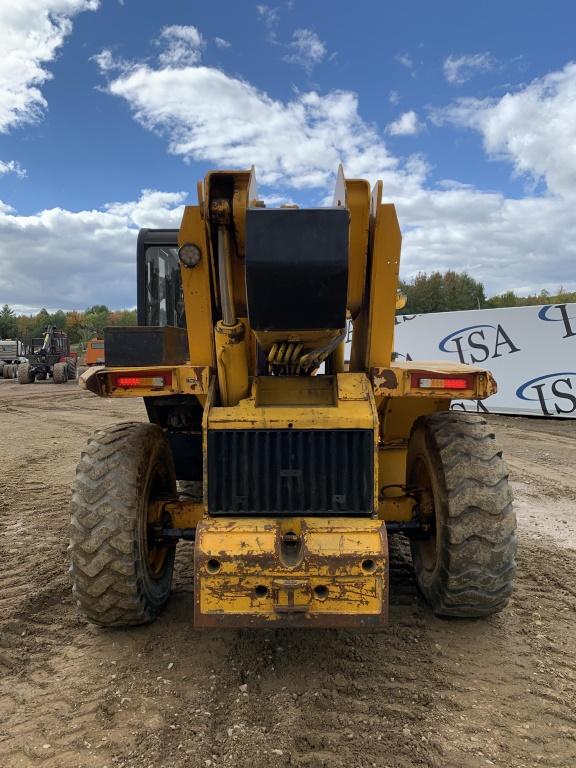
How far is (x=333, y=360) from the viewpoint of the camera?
375cm

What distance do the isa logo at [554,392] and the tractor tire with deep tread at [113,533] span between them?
435 inches

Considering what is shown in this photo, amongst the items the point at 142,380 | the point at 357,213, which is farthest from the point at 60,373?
the point at 357,213

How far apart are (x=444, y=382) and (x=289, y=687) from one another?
1712 millimetres

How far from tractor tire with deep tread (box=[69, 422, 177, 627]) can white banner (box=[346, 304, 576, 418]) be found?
1097cm

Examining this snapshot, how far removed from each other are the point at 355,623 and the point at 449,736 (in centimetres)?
58

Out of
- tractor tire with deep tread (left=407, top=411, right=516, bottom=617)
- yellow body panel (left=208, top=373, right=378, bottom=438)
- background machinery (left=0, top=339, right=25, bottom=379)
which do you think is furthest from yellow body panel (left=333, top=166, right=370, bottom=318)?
background machinery (left=0, top=339, right=25, bottom=379)

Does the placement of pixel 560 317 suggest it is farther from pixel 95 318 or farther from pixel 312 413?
pixel 95 318

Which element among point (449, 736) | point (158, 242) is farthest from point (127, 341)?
point (449, 736)

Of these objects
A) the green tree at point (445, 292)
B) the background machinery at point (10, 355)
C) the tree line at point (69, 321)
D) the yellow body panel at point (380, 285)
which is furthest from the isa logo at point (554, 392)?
the tree line at point (69, 321)

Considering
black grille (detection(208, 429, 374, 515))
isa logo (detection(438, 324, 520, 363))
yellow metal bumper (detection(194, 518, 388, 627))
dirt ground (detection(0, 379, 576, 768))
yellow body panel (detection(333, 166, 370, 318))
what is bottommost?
dirt ground (detection(0, 379, 576, 768))

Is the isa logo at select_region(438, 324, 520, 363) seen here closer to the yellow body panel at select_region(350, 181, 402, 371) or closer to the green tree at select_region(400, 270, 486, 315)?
the yellow body panel at select_region(350, 181, 402, 371)

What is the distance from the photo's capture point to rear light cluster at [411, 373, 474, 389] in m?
3.08

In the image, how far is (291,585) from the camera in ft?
8.86

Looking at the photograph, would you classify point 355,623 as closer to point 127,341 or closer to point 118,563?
point 118,563
